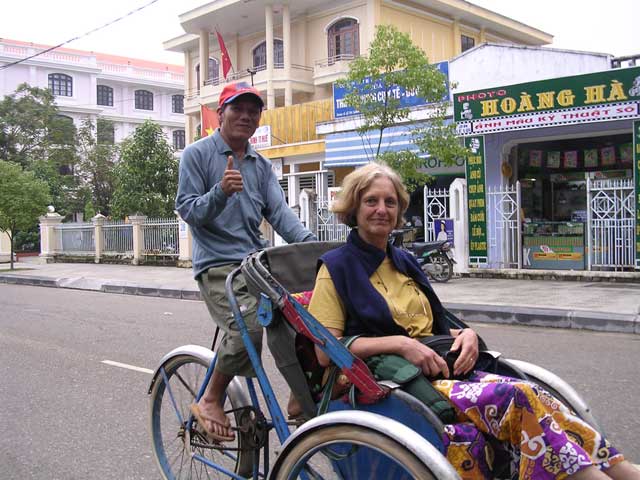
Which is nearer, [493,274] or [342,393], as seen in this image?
[342,393]

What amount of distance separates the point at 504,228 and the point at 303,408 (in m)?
12.0

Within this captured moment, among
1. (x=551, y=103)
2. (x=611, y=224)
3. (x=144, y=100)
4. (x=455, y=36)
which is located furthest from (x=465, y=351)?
(x=144, y=100)

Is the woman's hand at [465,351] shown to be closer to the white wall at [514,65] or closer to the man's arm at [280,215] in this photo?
the man's arm at [280,215]

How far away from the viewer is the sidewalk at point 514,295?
8.44 m

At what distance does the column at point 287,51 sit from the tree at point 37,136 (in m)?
15.0

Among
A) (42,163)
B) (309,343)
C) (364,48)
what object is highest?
(364,48)

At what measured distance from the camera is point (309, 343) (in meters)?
2.46

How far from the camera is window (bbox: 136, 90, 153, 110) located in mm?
52781

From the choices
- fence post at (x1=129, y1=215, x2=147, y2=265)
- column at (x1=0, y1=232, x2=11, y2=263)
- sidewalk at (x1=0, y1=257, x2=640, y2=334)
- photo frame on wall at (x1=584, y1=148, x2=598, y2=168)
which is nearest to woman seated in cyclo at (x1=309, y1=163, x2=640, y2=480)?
sidewalk at (x1=0, y1=257, x2=640, y2=334)

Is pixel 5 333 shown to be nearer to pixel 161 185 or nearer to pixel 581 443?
pixel 581 443

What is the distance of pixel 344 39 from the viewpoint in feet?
89.8

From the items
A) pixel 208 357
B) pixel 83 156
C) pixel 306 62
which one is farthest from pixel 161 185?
pixel 208 357

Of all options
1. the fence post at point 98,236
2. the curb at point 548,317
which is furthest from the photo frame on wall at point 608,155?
the fence post at point 98,236

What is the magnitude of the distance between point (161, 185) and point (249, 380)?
23034mm
